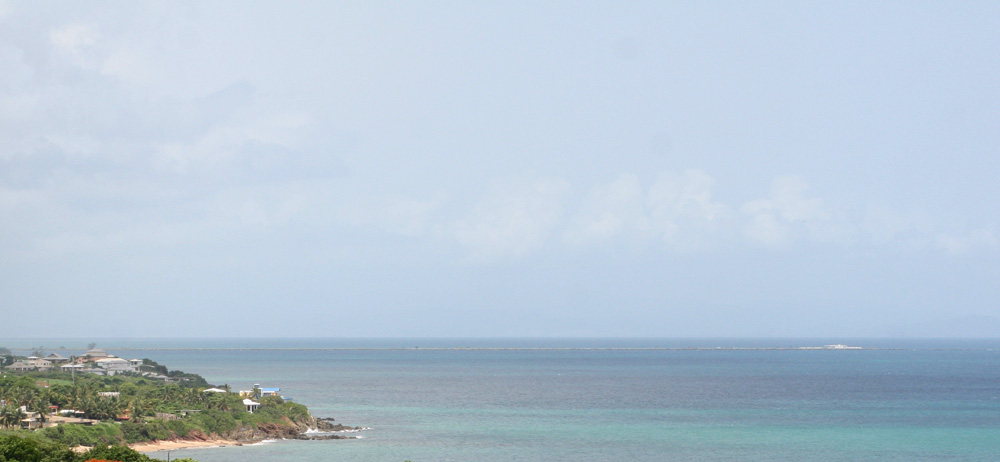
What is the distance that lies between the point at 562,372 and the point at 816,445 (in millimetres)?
118438

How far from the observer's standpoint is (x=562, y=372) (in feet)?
630

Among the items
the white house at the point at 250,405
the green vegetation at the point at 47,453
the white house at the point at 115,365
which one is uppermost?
the white house at the point at 115,365

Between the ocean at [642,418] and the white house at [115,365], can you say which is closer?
the ocean at [642,418]

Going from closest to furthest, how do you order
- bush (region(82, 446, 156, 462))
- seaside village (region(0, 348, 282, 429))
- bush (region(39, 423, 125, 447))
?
bush (region(82, 446, 156, 462))
bush (region(39, 423, 125, 447))
seaside village (region(0, 348, 282, 429))

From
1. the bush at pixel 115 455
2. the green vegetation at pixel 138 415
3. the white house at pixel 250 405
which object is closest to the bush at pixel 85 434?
the green vegetation at pixel 138 415

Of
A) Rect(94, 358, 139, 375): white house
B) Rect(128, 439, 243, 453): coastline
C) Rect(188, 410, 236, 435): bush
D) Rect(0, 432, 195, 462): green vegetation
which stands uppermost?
Rect(94, 358, 139, 375): white house

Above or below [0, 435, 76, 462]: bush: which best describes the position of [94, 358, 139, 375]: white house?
above

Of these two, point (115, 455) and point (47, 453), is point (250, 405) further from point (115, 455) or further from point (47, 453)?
point (47, 453)

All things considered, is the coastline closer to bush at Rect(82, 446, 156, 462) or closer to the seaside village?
the seaside village

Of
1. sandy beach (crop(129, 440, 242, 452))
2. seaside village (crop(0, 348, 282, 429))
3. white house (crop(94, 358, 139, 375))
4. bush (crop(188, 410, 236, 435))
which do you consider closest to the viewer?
sandy beach (crop(129, 440, 242, 452))

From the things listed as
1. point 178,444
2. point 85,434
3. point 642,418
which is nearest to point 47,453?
point 85,434

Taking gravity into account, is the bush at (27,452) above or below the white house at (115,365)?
below

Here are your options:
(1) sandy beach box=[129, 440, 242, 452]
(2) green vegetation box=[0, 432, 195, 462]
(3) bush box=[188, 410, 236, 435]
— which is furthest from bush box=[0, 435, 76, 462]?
(3) bush box=[188, 410, 236, 435]

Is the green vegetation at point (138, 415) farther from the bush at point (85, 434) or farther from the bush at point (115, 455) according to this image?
the bush at point (115, 455)
